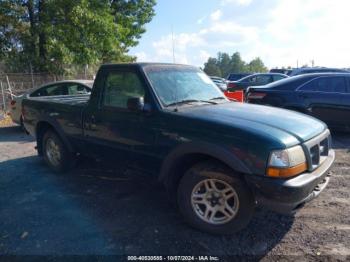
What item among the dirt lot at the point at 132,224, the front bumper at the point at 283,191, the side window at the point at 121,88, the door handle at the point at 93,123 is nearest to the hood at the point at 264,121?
the front bumper at the point at 283,191

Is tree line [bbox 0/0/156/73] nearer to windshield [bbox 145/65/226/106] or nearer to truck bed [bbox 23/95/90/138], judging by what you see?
truck bed [bbox 23/95/90/138]

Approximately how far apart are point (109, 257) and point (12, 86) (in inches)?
490

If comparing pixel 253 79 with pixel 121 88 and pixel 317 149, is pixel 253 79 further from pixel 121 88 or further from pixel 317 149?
pixel 317 149

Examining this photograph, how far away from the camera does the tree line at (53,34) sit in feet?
48.6

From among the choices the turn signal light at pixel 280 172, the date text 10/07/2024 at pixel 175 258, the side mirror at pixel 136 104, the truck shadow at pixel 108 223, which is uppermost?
the side mirror at pixel 136 104

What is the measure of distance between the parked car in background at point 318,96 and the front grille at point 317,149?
4.21 metres

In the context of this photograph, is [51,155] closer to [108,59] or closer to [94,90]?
[94,90]

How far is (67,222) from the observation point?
3.71 metres

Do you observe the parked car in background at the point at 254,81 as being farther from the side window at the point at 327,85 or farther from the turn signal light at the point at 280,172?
the turn signal light at the point at 280,172

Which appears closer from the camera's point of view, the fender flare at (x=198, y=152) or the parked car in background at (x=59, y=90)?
the fender flare at (x=198, y=152)

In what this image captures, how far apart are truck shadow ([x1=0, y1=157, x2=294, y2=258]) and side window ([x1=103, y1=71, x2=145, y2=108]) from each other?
94 centimetres

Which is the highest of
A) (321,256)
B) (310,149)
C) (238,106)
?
(238,106)

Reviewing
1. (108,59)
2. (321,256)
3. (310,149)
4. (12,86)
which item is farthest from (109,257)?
(108,59)

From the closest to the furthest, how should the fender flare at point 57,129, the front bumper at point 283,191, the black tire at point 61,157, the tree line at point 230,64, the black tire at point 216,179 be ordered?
the front bumper at point 283,191, the black tire at point 216,179, the fender flare at point 57,129, the black tire at point 61,157, the tree line at point 230,64
